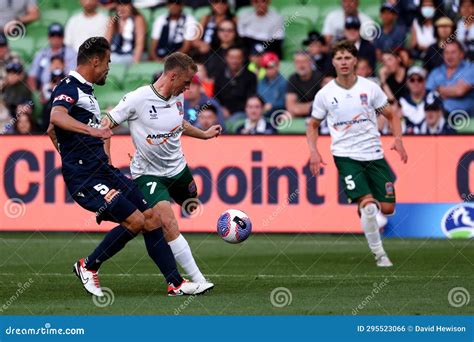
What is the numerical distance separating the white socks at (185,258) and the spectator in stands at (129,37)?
10.1 metres

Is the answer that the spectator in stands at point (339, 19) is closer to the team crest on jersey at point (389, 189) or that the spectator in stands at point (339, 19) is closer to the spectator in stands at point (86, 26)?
the spectator in stands at point (86, 26)

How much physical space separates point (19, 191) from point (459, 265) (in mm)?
6617

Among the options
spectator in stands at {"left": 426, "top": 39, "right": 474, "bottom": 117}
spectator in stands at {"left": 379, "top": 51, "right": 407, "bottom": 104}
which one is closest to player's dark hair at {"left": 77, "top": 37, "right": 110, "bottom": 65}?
spectator in stands at {"left": 379, "top": 51, "right": 407, "bottom": 104}

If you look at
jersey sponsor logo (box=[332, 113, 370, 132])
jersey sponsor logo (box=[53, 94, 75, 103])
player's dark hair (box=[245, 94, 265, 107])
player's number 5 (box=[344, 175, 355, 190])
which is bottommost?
player's dark hair (box=[245, 94, 265, 107])

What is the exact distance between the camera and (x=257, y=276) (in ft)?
39.7

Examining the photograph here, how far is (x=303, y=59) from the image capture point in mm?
18594

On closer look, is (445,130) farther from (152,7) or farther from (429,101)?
(152,7)

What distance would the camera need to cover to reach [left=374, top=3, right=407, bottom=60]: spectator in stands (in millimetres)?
19219

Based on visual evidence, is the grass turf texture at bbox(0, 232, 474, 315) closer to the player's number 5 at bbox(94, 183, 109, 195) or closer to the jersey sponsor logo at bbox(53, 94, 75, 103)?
the player's number 5 at bbox(94, 183, 109, 195)

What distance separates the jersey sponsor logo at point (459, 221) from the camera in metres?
16.1

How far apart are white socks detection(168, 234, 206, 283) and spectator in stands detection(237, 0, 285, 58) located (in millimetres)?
9347

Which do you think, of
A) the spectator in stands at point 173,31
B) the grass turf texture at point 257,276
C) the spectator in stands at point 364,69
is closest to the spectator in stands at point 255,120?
the spectator in stands at point 364,69

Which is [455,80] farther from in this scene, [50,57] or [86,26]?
[50,57]

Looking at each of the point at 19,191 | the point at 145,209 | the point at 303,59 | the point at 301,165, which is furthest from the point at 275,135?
the point at 145,209
